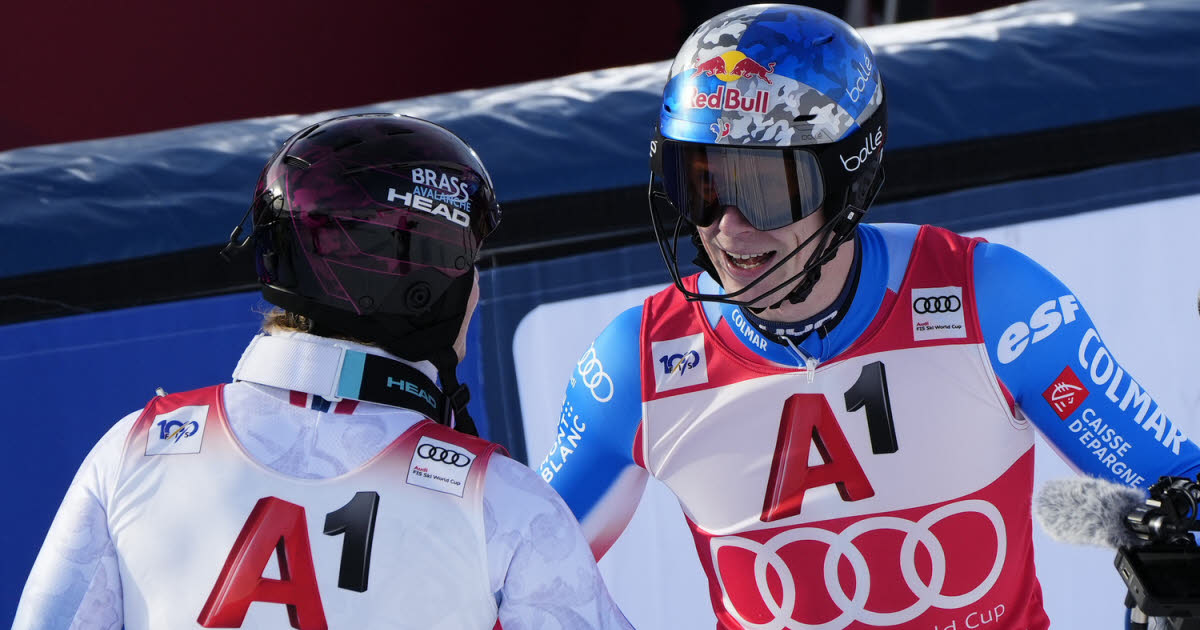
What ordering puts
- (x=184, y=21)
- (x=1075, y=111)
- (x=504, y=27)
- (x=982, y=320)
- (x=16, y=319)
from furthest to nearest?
(x=504, y=27)
(x=184, y=21)
(x=1075, y=111)
(x=16, y=319)
(x=982, y=320)

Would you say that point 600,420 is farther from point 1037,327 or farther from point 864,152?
point 1037,327

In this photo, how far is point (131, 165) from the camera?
297 centimetres

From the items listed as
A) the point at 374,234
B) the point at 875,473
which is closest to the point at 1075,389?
the point at 875,473

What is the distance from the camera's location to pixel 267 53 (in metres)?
6.48

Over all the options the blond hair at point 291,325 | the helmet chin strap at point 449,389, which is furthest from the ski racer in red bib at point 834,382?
the blond hair at point 291,325

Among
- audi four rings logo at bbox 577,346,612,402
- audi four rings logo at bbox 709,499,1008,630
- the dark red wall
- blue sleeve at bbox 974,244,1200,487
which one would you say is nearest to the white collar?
audi four rings logo at bbox 577,346,612,402

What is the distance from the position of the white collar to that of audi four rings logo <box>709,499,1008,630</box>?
88 centimetres

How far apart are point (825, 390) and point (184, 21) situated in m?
5.01

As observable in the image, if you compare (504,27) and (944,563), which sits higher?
(504,27)

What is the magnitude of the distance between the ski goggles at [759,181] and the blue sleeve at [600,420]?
0.35 meters

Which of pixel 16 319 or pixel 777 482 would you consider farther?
pixel 16 319

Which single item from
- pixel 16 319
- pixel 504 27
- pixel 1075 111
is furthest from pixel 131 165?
pixel 504 27

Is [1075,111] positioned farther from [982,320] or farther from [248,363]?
[248,363]

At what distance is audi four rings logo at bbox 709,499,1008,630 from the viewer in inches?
87.9
